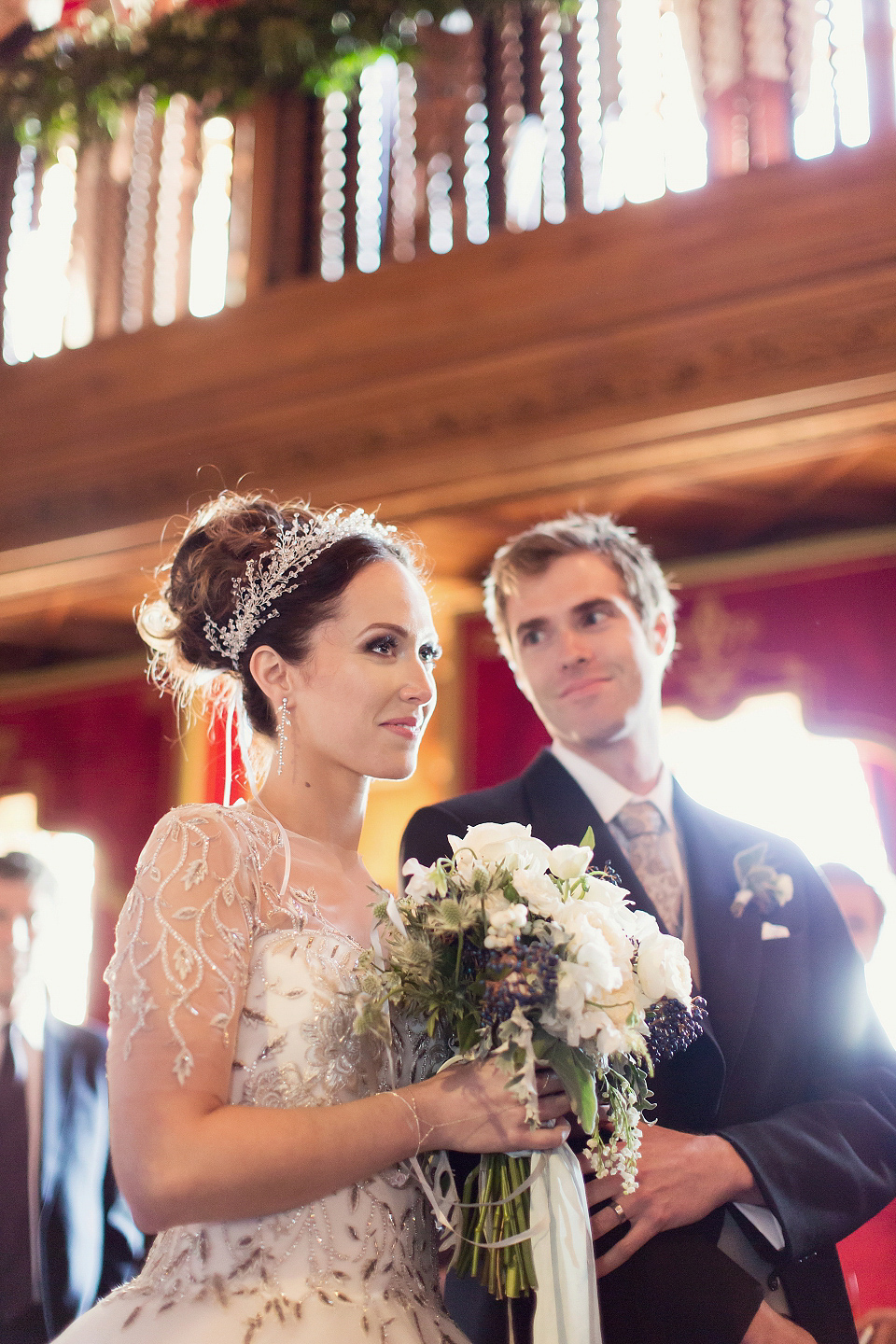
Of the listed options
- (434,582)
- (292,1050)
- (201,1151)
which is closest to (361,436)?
(434,582)

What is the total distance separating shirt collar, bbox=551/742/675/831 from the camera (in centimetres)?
305

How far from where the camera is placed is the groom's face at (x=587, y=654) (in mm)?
3135

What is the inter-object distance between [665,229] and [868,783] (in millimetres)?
1769

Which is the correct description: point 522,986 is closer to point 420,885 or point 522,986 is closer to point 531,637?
point 420,885

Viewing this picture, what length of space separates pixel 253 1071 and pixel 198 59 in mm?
3919

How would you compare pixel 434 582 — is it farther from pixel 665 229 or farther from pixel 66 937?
pixel 66 937

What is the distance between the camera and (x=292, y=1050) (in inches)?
78.6

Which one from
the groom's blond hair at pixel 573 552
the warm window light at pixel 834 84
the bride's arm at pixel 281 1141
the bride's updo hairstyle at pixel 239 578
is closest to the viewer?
the bride's arm at pixel 281 1141

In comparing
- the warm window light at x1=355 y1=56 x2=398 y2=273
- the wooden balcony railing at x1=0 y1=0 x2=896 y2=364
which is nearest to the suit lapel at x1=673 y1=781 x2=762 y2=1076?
the wooden balcony railing at x1=0 y1=0 x2=896 y2=364

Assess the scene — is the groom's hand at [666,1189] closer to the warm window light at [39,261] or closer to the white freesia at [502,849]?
the white freesia at [502,849]

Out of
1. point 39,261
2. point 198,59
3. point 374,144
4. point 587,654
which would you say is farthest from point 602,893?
point 39,261

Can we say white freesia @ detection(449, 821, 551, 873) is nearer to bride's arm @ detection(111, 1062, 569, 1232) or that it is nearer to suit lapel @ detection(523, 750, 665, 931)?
bride's arm @ detection(111, 1062, 569, 1232)

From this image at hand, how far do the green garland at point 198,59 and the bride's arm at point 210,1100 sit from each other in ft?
10.9

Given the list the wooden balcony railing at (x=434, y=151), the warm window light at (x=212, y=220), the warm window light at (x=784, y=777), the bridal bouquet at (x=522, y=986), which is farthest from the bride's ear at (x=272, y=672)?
the warm window light at (x=212, y=220)
